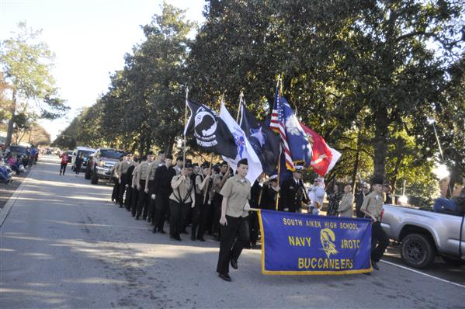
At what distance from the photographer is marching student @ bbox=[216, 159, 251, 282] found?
6.70 meters

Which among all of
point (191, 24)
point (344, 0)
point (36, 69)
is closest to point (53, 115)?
point (36, 69)

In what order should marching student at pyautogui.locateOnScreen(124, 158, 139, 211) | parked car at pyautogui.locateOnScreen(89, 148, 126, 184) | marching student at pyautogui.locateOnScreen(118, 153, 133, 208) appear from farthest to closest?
parked car at pyautogui.locateOnScreen(89, 148, 126, 184)
marching student at pyautogui.locateOnScreen(118, 153, 133, 208)
marching student at pyautogui.locateOnScreen(124, 158, 139, 211)

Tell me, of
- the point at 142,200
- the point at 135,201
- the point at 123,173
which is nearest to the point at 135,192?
the point at 135,201

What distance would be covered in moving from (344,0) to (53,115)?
1877 inches

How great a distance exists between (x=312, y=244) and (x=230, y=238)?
1.49 metres

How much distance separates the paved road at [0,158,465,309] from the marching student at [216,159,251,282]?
1.16ft

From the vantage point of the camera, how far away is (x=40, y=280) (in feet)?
18.8

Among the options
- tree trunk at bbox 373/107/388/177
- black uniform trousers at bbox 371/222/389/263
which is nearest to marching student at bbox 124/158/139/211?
black uniform trousers at bbox 371/222/389/263

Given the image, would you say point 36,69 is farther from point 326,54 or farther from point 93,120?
point 326,54

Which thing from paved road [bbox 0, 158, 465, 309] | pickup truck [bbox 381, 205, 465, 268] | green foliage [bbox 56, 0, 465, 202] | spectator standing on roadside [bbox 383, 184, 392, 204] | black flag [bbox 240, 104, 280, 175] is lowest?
paved road [bbox 0, 158, 465, 309]

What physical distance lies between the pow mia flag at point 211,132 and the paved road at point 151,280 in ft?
7.01

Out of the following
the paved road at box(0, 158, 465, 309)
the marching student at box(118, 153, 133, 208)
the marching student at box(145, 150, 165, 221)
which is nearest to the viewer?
the paved road at box(0, 158, 465, 309)

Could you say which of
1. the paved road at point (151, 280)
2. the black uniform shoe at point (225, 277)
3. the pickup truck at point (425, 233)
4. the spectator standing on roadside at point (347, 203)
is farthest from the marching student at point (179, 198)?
the pickup truck at point (425, 233)

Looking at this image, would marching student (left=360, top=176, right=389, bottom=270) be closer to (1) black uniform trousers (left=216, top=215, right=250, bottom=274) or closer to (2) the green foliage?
(1) black uniform trousers (left=216, top=215, right=250, bottom=274)
